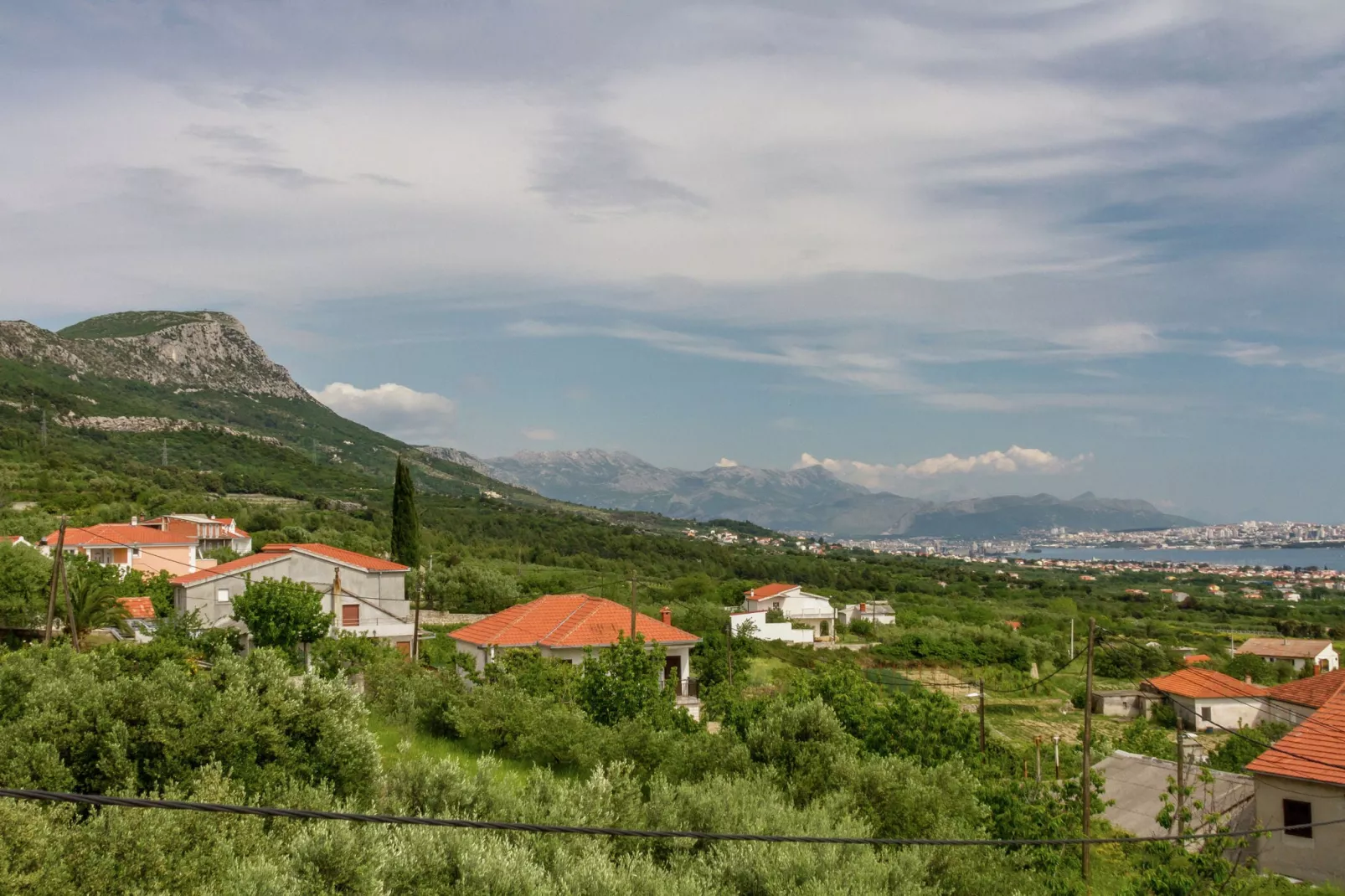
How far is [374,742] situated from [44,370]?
548ft

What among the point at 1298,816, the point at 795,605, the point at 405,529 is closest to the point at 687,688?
the point at 1298,816

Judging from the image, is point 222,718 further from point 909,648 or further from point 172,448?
point 172,448

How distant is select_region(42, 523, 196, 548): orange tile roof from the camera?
5231 cm

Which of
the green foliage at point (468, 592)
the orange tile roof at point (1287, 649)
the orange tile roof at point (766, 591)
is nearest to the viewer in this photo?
the green foliage at point (468, 592)

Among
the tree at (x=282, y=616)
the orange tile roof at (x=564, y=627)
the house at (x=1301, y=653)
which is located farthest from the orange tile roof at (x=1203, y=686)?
the tree at (x=282, y=616)

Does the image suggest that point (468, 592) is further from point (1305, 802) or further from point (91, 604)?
point (1305, 802)

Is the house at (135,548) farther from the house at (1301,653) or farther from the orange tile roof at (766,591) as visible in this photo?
the house at (1301,653)

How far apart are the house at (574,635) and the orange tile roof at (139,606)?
1241cm

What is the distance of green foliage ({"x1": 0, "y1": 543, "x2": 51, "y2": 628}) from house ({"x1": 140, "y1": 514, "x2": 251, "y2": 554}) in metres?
26.8

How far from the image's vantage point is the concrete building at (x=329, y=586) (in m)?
40.3

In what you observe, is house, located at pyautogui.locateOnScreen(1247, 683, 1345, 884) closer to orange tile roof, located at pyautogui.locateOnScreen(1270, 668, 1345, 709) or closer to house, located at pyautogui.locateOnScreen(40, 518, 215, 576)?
orange tile roof, located at pyautogui.locateOnScreen(1270, 668, 1345, 709)

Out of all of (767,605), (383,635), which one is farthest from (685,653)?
(767,605)

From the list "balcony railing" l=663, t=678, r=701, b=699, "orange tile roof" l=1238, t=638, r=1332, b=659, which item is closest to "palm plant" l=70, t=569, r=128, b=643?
"balcony railing" l=663, t=678, r=701, b=699

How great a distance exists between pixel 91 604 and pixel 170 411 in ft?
463
